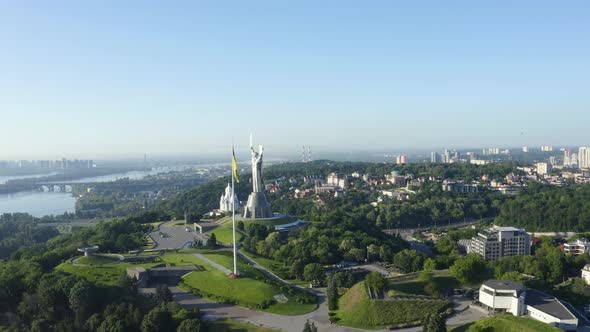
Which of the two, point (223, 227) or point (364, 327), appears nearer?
point (364, 327)

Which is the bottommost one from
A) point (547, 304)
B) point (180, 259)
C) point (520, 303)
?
point (547, 304)

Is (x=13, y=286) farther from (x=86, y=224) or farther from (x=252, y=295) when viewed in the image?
(x=86, y=224)

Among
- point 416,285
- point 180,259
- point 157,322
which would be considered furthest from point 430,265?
point 157,322

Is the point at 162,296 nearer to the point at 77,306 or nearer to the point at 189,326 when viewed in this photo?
the point at 77,306

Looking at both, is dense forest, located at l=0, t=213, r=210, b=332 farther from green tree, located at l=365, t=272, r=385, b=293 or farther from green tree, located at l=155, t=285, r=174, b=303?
green tree, located at l=365, t=272, r=385, b=293

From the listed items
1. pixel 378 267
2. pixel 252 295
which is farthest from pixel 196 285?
pixel 378 267

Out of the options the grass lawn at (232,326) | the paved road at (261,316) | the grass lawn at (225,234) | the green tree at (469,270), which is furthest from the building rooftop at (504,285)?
the grass lawn at (225,234)

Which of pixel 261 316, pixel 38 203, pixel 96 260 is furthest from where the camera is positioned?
pixel 38 203
